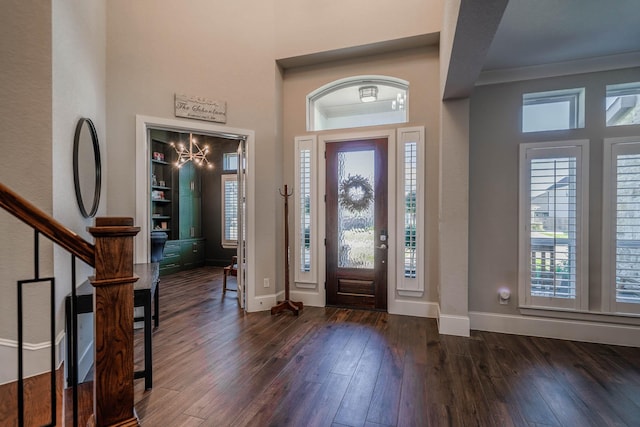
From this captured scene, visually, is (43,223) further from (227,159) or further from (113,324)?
(227,159)

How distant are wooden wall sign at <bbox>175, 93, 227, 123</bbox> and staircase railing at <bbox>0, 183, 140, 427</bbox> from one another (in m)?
2.75

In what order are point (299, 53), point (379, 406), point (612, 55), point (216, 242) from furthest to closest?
point (216, 242) < point (299, 53) < point (612, 55) < point (379, 406)

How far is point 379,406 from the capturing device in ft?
6.81

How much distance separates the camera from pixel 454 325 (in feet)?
10.9

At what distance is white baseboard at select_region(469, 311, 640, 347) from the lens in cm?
304

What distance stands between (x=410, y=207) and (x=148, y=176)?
3337mm

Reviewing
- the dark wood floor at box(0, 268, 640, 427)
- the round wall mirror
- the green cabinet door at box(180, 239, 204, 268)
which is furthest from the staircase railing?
the green cabinet door at box(180, 239, 204, 268)

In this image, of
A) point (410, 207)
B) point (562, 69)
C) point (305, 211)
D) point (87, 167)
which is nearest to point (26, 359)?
point (87, 167)

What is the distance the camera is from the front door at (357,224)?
4.06 metres

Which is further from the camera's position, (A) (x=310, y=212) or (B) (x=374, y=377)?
(A) (x=310, y=212)

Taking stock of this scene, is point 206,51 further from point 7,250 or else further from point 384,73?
point 7,250

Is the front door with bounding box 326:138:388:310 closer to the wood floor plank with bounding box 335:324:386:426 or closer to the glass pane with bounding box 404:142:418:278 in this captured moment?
the glass pane with bounding box 404:142:418:278

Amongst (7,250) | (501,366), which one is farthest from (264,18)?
(501,366)

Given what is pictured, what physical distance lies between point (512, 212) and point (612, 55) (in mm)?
1829
